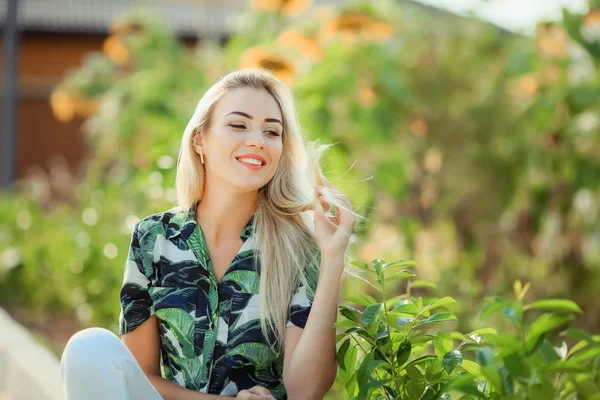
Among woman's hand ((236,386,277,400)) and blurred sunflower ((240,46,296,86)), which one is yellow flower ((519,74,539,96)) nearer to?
blurred sunflower ((240,46,296,86))

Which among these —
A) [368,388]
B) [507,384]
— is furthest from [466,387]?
[368,388]

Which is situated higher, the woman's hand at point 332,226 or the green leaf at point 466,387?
the woman's hand at point 332,226

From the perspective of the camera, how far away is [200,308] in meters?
2.16

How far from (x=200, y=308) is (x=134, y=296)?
0.17 metres

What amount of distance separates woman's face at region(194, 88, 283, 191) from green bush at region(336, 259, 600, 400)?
0.41 metres

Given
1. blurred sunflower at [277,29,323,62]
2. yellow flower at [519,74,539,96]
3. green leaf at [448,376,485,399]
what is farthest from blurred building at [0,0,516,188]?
green leaf at [448,376,485,399]

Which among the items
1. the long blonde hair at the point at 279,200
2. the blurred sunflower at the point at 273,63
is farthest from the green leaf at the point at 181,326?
the blurred sunflower at the point at 273,63

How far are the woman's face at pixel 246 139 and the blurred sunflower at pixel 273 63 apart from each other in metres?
2.54

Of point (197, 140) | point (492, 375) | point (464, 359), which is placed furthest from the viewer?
point (197, 140)

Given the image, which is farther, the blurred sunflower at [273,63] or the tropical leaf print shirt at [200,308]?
the blurred sunflower at [273,63]

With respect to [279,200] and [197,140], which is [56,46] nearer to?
[197,140]

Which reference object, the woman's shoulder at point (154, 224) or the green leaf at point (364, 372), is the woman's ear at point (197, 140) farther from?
the green leaf at point (364, 372)

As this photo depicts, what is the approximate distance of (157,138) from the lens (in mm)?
5059

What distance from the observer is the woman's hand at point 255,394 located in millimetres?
1973
